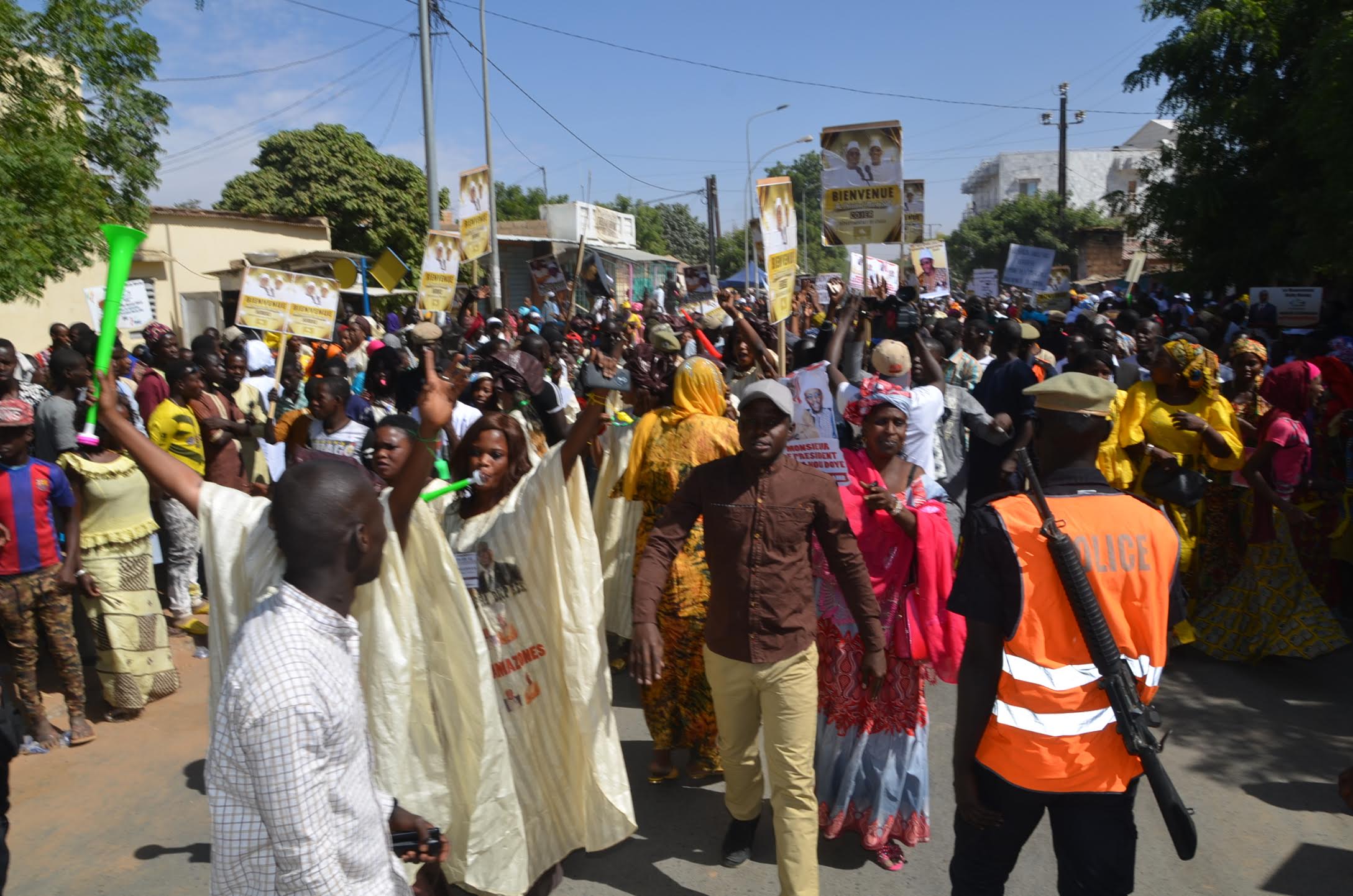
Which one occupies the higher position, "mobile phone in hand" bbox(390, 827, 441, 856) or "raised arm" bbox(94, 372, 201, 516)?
"raised arm" bbox(94, 372, 201, 516)

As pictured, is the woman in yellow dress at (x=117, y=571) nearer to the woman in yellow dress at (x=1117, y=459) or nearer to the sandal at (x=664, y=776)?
the sandal at (x=664, y=776)

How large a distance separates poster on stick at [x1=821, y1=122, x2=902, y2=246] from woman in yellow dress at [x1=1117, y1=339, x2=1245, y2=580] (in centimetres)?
381

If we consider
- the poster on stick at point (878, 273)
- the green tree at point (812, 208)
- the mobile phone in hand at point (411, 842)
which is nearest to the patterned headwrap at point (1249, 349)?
the mobile phone in hand at point (411, 842)

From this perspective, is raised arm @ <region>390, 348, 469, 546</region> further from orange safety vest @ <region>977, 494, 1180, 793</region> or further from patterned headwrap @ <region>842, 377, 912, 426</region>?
patterned headwrap @ <region>842, 377, 912, 426</region>

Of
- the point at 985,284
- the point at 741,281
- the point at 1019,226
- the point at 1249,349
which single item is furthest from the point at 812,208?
the point at 1249,349

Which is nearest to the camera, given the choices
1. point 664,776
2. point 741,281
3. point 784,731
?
point 784,731

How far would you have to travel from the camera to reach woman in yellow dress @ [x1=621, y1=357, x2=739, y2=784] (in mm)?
4484

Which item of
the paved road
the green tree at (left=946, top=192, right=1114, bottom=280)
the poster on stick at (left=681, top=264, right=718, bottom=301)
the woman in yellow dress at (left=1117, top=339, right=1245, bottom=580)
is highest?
the green tree at (left=946, top=192, right=1114, bottom=280)

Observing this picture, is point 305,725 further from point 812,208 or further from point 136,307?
point 812,208

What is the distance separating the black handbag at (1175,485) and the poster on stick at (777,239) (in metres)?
2.90

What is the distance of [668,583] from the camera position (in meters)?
4.36

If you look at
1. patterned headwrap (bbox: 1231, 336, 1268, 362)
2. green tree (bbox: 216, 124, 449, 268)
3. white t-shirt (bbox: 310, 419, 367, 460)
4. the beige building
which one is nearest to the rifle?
white t-shirt (bbox: 310, 419, 367, 460)

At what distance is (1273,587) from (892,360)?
9.25 ft

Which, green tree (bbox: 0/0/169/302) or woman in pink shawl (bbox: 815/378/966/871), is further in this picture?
green tree (bbox: 0/0/169/302)
